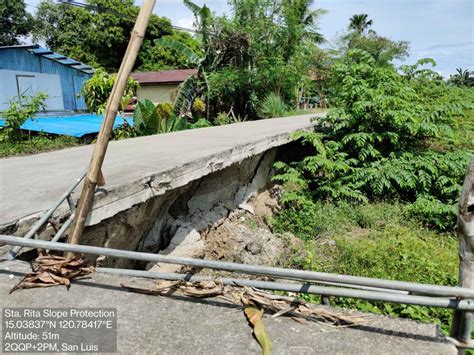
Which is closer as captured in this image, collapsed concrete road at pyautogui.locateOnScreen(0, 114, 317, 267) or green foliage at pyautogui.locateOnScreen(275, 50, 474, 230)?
collapsed concrete road at pyautogui.locateOnScreen(0, 114, 317, 267)

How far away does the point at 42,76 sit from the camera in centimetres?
1377

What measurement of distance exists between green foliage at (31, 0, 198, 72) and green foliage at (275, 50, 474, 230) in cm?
2119

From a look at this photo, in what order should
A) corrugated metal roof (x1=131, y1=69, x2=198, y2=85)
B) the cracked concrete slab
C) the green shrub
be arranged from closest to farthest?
the cracked concrete slab → the green shrub → corrugated metal roof (x1=131, y1=69, x2=198, y2=85)

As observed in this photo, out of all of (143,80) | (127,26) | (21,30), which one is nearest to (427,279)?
(143,80)

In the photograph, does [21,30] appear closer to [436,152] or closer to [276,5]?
[276,5]

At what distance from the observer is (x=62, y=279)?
6.41ft

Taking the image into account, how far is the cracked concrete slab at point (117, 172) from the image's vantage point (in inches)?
108

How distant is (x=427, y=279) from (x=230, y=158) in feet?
8.74

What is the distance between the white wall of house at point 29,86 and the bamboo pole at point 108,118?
10816 mm

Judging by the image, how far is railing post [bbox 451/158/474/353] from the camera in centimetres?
147

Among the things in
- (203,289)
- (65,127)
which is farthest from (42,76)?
(203,289)

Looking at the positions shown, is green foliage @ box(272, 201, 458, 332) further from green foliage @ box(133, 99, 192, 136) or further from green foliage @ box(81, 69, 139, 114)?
green foliage @ box(81, 69, 139, 114)

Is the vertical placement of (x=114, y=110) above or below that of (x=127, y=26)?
below

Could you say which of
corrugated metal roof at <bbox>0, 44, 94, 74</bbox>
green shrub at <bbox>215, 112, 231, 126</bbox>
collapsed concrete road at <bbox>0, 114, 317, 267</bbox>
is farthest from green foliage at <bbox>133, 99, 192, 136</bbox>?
corrugated metal roof at <bbox>0, 44, 94, 74</bbox>
